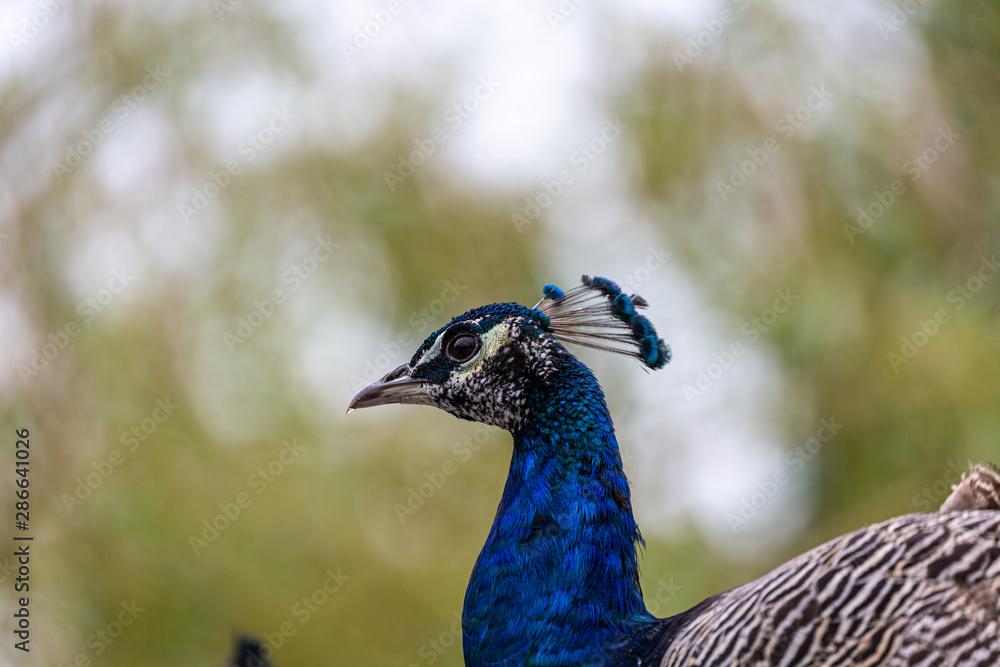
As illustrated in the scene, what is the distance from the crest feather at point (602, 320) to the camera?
272cm

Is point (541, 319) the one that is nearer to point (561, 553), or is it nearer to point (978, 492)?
point (561, 553)

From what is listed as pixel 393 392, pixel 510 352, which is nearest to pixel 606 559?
pixel 510 352

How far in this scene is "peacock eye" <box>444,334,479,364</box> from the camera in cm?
269

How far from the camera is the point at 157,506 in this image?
624 cm

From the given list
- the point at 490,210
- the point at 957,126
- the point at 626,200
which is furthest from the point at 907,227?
the point at 490,210

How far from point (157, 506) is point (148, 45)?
10.4ft

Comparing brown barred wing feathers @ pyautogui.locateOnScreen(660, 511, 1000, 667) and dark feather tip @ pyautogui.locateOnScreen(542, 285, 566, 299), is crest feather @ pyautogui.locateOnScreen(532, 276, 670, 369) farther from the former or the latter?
brown barred wing feathers @ pyautogui.locateOnScreen(660, 511, 1000, 667)

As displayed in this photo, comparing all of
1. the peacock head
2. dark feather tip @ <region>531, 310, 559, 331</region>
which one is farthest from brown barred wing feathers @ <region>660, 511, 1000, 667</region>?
dark feather tip @ <region>531, 310, 559, 331</region>

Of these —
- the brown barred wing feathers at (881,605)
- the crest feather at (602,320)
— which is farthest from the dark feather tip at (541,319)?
the brown barred wing feathers at (881,605)

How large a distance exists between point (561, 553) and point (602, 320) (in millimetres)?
726

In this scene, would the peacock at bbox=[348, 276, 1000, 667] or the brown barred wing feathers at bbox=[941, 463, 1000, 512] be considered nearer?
the peacock at bbox=[348, 276, 1000, 667]

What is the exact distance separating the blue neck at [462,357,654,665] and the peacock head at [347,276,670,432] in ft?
0.23

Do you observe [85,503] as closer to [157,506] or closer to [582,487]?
[157,506]

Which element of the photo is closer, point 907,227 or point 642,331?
point 642,331
